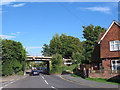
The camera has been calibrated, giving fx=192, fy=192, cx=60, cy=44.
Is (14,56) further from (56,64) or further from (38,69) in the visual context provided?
(38,69)

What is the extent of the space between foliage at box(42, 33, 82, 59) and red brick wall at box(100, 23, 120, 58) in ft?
157

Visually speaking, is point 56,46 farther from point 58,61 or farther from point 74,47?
point 58,61

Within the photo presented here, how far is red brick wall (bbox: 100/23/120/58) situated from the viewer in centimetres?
3022

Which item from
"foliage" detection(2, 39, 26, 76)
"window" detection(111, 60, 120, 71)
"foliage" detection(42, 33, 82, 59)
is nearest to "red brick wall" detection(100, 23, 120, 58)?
"window" detection(111, 60, 120, 71)

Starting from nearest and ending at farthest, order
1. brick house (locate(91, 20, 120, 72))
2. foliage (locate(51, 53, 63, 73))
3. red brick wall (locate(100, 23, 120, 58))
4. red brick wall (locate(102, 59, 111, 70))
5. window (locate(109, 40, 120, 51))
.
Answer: window (locate(109, 40, 120, 51))
brick house (locate(91, 20, 120, 72))
red brick wall (locate(100, 23, 120, 58))
red brick wall (locate(102, 59, 111, 70))
foliage (locate(51, 53, 63, 73))

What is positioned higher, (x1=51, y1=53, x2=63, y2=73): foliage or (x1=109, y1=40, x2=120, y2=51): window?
(x1=109, y1=40, x2=120, y2=51): window

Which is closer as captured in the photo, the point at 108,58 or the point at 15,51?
the point at 108,58

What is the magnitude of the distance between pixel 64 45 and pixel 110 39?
5018cm

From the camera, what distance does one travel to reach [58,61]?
53.7m

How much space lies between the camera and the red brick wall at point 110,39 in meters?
30.2

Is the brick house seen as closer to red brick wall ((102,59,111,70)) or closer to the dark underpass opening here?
red brick wall ((102,59,111,70))

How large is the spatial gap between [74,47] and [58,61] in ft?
90.6

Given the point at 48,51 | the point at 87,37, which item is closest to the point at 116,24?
the point at 87,37

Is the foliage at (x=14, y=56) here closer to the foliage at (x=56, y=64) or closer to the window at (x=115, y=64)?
the foliage at (x=56, y=64)
